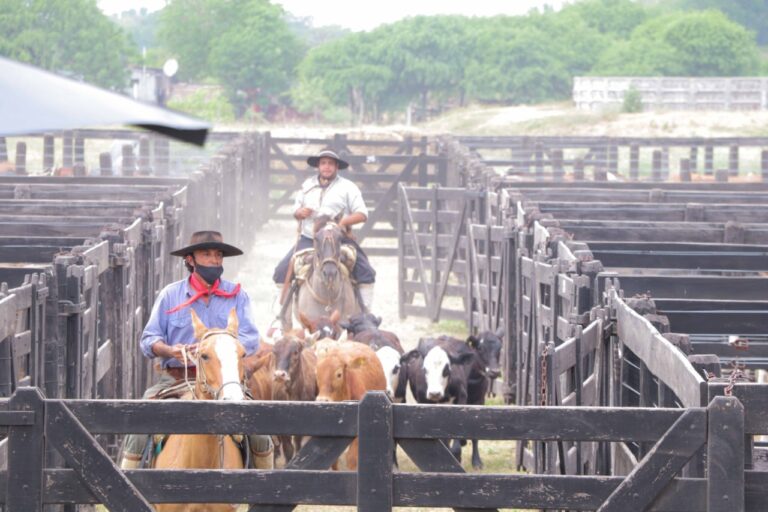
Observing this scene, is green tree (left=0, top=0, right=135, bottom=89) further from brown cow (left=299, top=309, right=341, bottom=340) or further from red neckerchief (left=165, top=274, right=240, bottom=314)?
red neckerchief (left=165, top=274, right=240, bottom=314)

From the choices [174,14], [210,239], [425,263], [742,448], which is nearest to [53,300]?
[210,239]

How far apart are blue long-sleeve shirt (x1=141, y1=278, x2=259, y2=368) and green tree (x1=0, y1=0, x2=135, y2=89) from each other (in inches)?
2764

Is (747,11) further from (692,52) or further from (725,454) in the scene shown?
(725,454)

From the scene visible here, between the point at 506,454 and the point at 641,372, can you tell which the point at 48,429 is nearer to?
the point at 641,372

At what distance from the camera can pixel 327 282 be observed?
51.0 ft

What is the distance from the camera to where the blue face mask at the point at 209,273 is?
9523mm

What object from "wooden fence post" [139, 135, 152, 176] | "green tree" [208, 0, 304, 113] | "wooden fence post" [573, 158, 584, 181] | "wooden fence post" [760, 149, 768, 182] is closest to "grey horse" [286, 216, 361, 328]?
"wooden fence post" [573, 158, 584, 181]

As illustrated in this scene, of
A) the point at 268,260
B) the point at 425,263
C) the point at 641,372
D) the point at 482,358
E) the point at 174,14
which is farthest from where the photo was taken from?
the point at 174,14

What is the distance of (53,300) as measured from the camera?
31.4 feet

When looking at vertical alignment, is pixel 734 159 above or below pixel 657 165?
above

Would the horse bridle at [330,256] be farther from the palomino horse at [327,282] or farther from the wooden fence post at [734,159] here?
the wooden fence post at [734,159]

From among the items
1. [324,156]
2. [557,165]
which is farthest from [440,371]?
[557,165]

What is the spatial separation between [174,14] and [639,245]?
314 feet

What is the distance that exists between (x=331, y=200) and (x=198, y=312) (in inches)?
287
